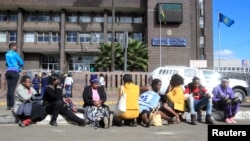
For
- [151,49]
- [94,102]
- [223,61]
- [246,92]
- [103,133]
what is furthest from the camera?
[223,61]

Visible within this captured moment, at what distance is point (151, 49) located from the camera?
52.6 meters

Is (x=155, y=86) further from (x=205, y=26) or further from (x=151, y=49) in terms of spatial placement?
(x=205, y=26)

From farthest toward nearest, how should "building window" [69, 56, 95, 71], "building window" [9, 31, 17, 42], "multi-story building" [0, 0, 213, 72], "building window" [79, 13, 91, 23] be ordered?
"building window" [69, 56, 95, 71] < "building window" [79, 13, 91, 23] < "building window" [9, 31, 17, 42] < "multi-story building" [0, 0, 213, 72]

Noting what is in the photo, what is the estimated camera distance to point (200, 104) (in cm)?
994

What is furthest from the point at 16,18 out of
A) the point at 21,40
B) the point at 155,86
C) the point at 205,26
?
the point at 155,86

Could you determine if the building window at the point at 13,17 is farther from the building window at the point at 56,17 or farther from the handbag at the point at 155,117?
the handbag at the point at 155,117

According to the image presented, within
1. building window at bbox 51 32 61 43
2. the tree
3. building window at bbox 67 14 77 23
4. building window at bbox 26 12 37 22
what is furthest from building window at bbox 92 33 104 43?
the tree

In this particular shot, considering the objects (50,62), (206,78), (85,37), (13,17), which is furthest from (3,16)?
(206,78)

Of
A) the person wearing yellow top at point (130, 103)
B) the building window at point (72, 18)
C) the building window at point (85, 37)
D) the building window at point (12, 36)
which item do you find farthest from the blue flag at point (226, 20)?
the person wearing yellow top at point (130, 103)

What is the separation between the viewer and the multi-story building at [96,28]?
2084 inches

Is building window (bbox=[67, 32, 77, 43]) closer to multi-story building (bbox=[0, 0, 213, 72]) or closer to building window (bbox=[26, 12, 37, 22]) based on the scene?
multi-story building (bbox=[0, 0, 213, 72])

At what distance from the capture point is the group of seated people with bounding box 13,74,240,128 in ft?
29.3

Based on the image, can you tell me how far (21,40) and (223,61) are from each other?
54208 millimetres

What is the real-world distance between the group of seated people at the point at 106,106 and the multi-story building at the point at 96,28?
41.9 meters
